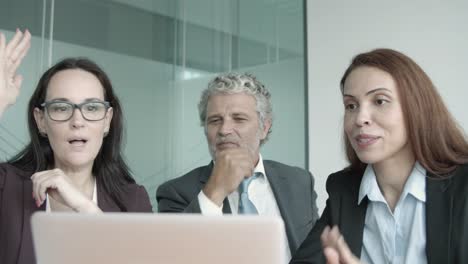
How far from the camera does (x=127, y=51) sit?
381cm

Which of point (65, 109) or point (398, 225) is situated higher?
point (65, 109)

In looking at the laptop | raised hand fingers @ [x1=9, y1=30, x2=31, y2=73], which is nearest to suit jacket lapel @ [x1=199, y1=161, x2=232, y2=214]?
raised hand fingers @ [x1=9, y1=30, x2=31, y2=73]

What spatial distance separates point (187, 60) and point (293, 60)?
124 cm

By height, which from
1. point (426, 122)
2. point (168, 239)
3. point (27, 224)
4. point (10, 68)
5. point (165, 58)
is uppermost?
point (165, 58)

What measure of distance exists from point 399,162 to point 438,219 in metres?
0.27

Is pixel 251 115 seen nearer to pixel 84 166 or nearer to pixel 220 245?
pixel 84 166

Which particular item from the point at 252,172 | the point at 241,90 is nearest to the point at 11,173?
the point at 252,172

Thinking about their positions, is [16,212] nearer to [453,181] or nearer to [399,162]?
[399,162]

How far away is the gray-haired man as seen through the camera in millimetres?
2361

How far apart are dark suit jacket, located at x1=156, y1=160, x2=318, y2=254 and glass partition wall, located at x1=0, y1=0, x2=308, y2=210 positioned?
1346 millimetres

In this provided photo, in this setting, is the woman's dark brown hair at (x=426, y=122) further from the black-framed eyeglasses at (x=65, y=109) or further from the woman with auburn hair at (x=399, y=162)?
the black-framed eyeglasses at (x=65, y=109)

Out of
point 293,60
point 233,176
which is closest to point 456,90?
point 293,60

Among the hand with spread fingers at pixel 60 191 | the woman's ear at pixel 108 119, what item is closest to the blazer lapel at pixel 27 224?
the hand with spread fingers at pixel 60 191

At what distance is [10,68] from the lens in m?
1.70
